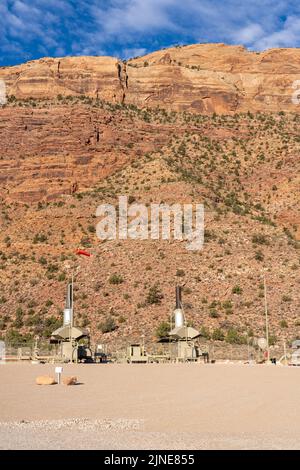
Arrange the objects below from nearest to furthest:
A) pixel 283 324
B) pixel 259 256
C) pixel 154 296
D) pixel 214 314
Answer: pixel 283 324, pixel 214 314, pixel 154 296, pixel 259 256

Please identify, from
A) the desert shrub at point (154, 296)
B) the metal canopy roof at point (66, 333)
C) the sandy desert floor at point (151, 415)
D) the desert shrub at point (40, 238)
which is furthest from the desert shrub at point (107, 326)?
the sandy desert floor at point (151, 415)

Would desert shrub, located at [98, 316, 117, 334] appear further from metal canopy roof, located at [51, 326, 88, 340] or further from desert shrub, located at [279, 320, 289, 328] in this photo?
desert shrub, located at [279, 320, 289, 328]

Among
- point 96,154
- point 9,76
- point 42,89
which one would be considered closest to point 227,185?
point 96,154

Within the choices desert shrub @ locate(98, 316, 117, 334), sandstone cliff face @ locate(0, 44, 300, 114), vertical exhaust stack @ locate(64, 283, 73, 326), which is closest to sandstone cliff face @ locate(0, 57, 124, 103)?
sandstone cliff face @ locate(0, 44, 300, 114)

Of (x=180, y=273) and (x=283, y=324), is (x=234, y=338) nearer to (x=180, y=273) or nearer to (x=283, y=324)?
(x=283, y=324)

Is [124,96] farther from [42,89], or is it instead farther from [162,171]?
[162,171]

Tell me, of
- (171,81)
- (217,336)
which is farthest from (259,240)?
(171,81)
